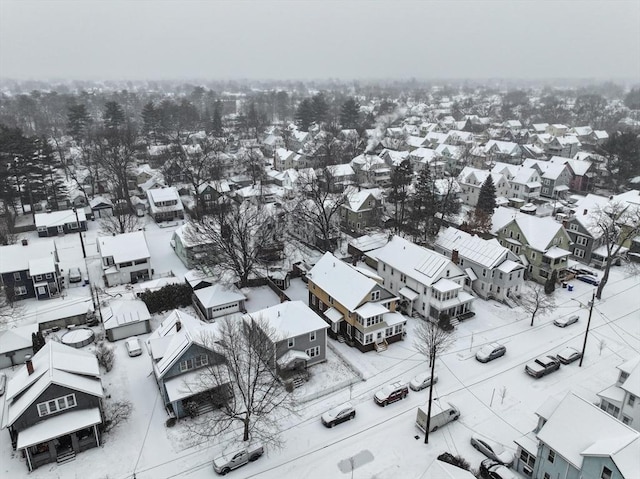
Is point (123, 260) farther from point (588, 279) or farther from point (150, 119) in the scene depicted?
point (150, 119)

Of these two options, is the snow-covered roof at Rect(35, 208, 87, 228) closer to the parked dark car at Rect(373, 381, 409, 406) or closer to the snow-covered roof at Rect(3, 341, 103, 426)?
the snow-covered roof at Rect(3, 341, 103, 426)

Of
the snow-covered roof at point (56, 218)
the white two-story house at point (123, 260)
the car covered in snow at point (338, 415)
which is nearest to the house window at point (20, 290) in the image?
the white two-story house at point (123, 260)

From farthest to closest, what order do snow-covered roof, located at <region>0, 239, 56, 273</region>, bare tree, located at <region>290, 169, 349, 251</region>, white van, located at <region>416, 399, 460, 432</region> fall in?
bare tree, located at <region>290, 169, 349, 251</region> < snow-covered roof, located at <region>0, 239, 56, 273</region> < white van, located at <region>416, 399, 460, 432</region>

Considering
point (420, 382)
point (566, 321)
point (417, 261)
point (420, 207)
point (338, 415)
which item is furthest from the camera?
point (420, 207)

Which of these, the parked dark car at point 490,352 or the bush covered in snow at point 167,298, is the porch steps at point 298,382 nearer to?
the parked dark car at point 490,352

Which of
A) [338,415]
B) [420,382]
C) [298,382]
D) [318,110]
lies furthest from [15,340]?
[318,110]

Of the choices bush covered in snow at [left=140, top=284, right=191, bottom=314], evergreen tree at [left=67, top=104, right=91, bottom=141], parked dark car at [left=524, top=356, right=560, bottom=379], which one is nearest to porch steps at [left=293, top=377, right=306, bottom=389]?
bush covered in snow at [left=140, top=284, right=191, bottom=314]
